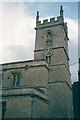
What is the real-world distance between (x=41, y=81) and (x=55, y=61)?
5.22m

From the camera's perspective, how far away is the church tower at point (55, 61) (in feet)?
84.7

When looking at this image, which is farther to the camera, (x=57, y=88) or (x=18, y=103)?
(x=57, y=88)

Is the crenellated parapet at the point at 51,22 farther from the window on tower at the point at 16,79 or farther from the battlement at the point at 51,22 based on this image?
the window on tower at the point at 16,79

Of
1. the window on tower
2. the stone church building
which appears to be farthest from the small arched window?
the window on tower

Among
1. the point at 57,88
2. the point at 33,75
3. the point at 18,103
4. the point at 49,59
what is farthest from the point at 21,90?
the point at 49,59

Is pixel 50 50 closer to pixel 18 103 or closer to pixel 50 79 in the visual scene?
pixel 50 79

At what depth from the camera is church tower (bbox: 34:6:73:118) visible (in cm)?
2582

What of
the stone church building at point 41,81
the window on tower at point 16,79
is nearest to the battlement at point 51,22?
the stone church building at point 41,81

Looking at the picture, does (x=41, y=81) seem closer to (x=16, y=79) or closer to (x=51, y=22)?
(x=16, y=79)

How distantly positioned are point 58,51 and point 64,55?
127 centimetres

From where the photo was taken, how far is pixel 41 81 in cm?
2580

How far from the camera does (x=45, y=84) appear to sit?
86.7 ft

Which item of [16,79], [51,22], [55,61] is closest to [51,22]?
[51,22]

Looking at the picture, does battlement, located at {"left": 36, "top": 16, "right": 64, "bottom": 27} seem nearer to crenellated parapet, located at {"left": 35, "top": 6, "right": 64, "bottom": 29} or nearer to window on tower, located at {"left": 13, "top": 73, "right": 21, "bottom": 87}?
crenellated parapet, located at {"left": 35, "top": 6, "right": 64, "bottom": 29}
